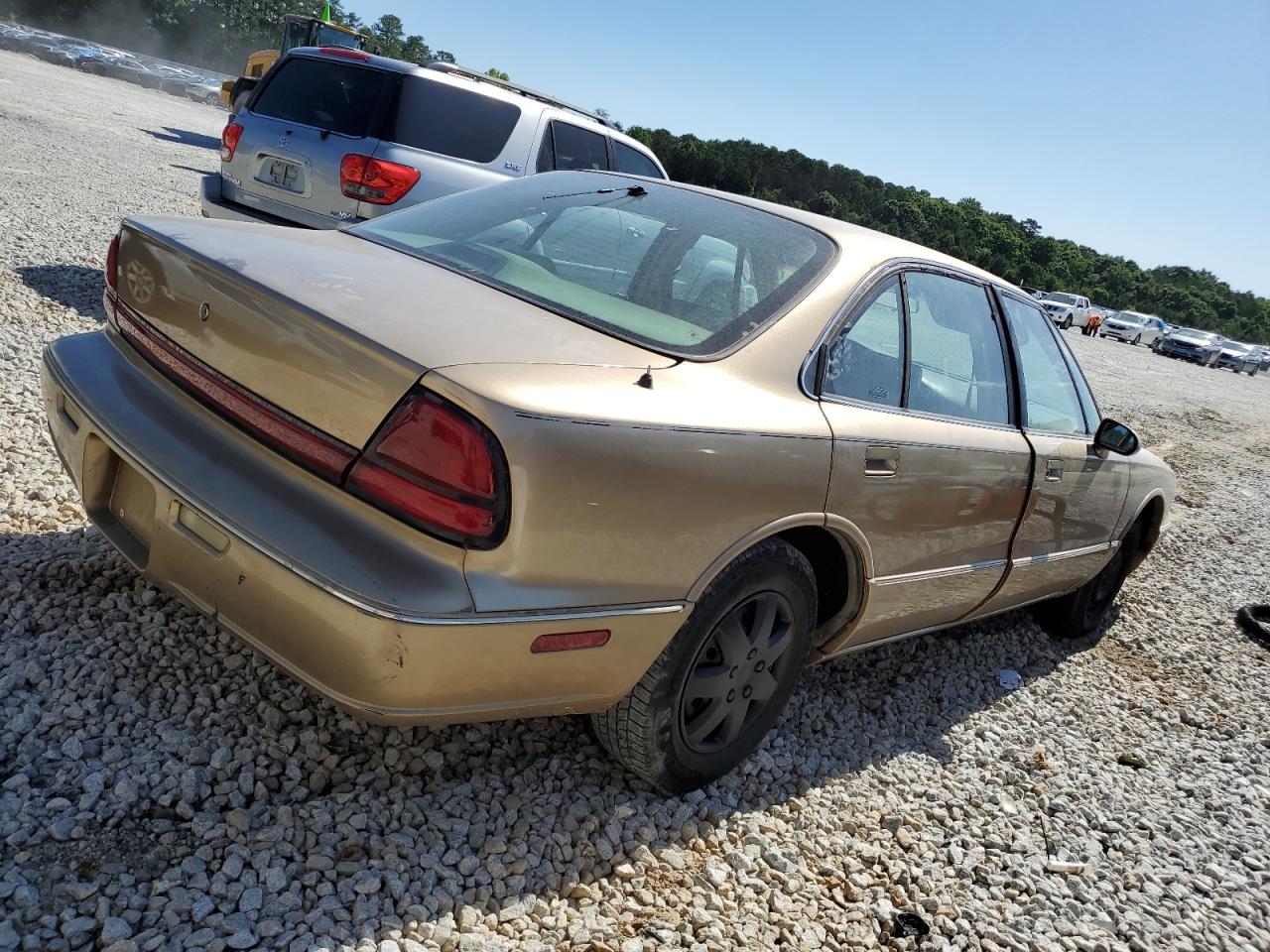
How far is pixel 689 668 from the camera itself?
99.0 inches

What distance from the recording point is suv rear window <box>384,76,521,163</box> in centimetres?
611

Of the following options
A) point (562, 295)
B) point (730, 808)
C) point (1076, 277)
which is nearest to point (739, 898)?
point (730, 808)

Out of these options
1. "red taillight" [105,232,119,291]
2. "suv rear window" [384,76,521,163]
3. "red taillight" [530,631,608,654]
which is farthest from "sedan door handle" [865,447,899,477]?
"suv rear window" [384,76,521,163]

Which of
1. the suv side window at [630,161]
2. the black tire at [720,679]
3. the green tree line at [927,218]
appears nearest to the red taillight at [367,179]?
the suv side window at [630,161]

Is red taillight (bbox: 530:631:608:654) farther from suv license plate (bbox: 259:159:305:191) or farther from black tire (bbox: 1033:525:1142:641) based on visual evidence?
suv license plate (bbox: 259:159:305:191)

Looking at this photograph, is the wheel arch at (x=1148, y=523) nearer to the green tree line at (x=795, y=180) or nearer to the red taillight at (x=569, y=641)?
the red taillight at (x=569, y=641)

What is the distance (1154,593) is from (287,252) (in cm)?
547

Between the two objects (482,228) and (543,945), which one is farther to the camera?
(482,228)

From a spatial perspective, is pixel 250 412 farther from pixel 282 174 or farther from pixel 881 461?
pixel 282 174

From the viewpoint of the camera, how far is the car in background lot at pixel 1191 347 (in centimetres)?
3481

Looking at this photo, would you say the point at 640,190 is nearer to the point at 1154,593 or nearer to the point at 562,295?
the point at 562,295

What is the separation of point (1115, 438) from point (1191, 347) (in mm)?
35855

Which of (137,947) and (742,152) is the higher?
(742,152)

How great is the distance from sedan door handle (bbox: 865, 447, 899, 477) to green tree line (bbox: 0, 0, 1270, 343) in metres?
34.1
